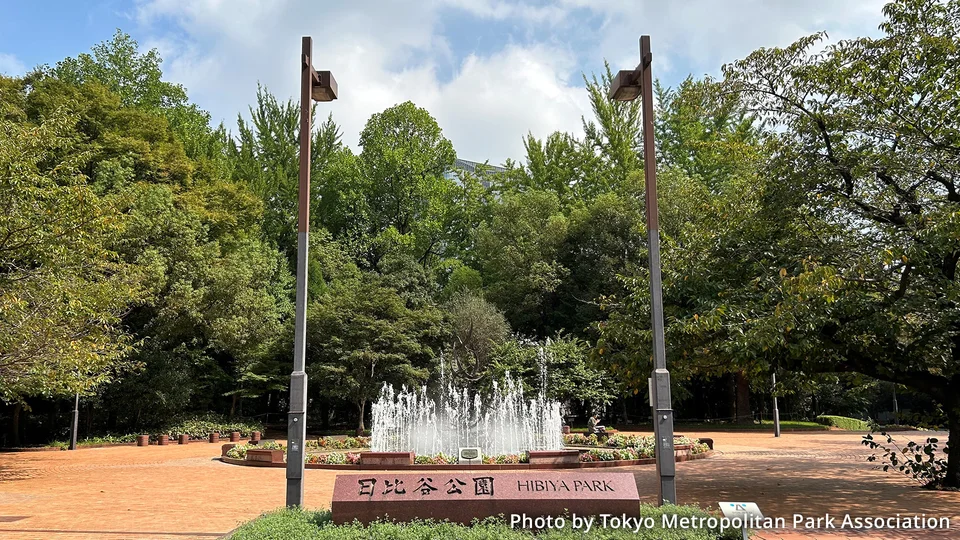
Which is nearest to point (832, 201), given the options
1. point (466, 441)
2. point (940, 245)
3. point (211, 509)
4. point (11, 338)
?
point (940, 245)

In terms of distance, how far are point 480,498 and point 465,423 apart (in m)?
15.2

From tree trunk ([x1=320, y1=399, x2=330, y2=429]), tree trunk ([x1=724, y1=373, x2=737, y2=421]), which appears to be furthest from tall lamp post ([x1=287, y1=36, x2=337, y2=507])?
tree trunk ([x1=724, y1=373, x2=737, y2=421])

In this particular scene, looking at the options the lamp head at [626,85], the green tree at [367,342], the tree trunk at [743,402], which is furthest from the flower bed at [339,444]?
the tree trunk at [743,402]

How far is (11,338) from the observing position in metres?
12.2

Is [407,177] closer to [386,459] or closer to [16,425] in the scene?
[16,425]

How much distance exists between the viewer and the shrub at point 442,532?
597 centimetres

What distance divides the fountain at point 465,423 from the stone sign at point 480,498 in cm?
1024

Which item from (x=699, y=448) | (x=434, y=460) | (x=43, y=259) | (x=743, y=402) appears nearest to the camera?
(x=43, y=259)

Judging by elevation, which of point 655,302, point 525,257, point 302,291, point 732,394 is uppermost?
point 525,257

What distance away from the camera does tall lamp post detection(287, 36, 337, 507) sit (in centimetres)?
757

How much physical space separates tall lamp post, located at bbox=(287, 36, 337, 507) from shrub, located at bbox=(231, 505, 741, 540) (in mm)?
938

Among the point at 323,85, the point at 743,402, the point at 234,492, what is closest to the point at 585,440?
the point at 234,492

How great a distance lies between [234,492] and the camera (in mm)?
11305

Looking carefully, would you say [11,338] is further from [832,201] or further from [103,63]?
[103,63]
